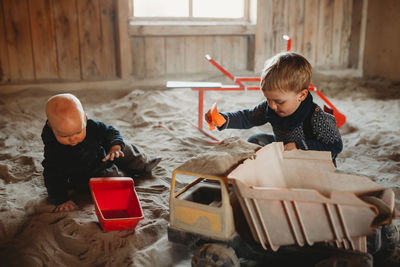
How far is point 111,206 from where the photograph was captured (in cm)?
204

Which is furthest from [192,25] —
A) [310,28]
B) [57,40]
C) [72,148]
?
[72,148]

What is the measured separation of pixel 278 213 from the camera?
→ 4.41 feet

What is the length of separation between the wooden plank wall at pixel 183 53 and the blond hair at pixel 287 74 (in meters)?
3.28

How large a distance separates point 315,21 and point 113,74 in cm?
282

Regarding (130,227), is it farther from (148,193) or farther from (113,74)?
(113,74)

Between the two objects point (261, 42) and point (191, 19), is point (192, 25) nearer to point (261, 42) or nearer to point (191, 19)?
point (191, 19)

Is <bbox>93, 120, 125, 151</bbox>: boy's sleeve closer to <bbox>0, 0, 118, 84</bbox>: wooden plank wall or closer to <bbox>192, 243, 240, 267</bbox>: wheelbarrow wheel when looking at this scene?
<bbox>192, 243, 240, 267</bbox>: wheelbarrow wheel

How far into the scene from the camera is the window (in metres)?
5.01

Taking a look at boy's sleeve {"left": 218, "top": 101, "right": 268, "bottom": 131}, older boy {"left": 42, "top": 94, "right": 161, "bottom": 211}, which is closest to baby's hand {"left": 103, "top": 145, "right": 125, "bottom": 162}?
older boy {"left": 42, "top": 94, "right": 161, "bottom": 211}

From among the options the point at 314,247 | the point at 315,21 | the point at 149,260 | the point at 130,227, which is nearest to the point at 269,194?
the point at 314,247

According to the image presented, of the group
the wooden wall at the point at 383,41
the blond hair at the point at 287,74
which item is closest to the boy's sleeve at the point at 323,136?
the blond hair at the point at 287,74

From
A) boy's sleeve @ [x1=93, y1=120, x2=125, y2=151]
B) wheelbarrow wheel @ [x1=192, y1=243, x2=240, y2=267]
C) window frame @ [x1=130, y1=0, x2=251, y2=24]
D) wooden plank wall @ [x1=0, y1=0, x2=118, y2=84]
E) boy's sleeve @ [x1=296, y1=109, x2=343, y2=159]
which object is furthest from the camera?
window frame @ [x1=130, y1=0, x2=251, y2=24]

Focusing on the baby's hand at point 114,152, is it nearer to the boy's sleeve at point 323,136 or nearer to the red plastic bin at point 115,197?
the red plastic bin at point 115,197

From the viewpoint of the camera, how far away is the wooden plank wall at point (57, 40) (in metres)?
4.35
